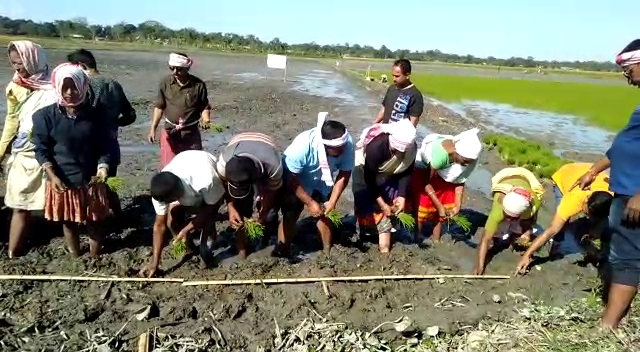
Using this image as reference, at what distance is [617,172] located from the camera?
360 centimetres

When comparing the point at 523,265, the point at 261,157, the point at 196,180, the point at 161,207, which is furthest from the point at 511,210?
the point at 161,207

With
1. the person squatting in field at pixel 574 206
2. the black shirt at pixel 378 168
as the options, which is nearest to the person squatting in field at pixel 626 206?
the person squatting in field at pixel 574 206

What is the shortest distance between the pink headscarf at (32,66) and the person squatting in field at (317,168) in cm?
200

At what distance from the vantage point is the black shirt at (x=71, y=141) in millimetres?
4160

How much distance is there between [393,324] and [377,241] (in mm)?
1698

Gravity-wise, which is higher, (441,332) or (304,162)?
(304,162)

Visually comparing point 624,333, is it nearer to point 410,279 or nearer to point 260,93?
point 410,279

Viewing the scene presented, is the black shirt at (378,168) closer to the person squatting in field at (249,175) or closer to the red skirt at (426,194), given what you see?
the red skirt at (426,194)

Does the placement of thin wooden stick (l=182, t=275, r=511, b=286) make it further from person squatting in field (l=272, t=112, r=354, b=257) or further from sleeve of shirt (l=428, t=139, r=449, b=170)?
sleeve of shirt (l=428, t=139, r=449, b=170)

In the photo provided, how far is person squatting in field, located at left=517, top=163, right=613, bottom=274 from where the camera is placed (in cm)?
450

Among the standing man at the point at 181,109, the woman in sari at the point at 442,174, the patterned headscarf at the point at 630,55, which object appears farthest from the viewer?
the standing man at the point at 181,109

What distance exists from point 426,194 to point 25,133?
344cm

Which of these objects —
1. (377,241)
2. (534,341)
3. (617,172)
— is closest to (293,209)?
(377,241)

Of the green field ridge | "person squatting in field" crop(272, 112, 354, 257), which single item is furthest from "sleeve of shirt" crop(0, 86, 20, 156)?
the green field ridge
